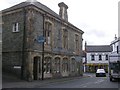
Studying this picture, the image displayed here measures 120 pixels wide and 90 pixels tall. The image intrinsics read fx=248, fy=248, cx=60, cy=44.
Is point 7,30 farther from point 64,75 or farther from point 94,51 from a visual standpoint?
point 94,51

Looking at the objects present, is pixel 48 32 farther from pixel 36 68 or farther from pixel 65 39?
pixel 65 39

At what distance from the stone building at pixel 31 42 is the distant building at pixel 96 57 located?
130ft

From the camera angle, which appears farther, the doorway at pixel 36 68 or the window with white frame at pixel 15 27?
the window with white frame at pixel 15 27

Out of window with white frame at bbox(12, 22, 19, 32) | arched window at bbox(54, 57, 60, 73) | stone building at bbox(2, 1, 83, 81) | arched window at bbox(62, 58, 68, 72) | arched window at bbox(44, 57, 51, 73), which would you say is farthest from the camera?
arched window at bbox(62, 58, 68, 72)

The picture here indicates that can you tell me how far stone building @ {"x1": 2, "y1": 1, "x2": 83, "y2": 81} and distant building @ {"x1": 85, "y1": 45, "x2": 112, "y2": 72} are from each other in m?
39.6

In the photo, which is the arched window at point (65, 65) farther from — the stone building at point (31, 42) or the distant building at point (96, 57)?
the distant building at point (96, 57)

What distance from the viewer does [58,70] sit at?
34.4 metres

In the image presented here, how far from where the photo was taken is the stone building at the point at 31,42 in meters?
27.2

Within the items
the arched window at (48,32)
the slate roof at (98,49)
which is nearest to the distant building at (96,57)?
the slate roof at (98,49)

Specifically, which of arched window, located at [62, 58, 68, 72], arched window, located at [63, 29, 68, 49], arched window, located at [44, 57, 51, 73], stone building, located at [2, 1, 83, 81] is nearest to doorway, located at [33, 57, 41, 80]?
stone building, located at [2, 1, 83, 81]

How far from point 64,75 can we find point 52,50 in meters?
5.83

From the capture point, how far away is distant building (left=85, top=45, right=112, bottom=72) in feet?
240

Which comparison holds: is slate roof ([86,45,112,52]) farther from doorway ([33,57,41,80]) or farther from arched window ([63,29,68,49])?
doorway ([33,57,41,80])

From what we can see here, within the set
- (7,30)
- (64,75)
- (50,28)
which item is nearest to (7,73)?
(7,30)
